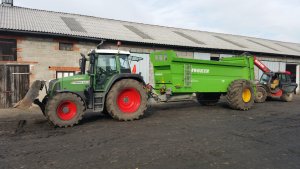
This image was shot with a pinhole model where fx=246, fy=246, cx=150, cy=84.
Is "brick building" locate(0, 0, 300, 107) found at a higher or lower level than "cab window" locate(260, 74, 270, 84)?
higher

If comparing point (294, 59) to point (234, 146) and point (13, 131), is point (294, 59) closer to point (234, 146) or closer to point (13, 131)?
point (234, 146)

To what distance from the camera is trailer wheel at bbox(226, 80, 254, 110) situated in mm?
10305

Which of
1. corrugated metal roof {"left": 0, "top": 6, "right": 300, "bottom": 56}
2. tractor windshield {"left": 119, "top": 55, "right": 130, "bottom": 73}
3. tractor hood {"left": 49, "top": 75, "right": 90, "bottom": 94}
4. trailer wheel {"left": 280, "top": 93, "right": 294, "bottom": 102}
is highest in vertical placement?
corrugated metal roof {"left": 0, "top": 6, "right": 300, "bottom": 56}

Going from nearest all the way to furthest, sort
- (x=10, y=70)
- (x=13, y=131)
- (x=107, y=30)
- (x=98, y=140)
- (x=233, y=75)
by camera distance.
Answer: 1. (x=98, y=140)
2. (x=13, y=131)
3. (x=233, y=75)
4. (x=10, y=70)
5. (x=107, y=30)

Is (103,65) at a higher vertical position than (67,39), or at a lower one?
lower

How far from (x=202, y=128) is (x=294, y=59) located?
2142 centimetres

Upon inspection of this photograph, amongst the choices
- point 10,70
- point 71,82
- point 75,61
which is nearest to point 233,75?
point 71,82

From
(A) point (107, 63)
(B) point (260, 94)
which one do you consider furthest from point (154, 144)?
(B) point (260, 94)

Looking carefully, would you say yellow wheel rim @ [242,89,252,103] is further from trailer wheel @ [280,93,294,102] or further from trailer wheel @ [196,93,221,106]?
trailer wheel @ [280,93,294,102]

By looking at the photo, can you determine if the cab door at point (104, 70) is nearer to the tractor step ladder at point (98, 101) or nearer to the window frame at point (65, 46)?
the tractor step ladder at point (98, 101)

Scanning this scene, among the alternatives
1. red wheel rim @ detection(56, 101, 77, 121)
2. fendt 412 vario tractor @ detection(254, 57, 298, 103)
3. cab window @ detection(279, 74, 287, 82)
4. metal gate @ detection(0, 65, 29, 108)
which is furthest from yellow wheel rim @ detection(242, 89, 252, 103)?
metal gate @ detection(0, 65, 29, 108)

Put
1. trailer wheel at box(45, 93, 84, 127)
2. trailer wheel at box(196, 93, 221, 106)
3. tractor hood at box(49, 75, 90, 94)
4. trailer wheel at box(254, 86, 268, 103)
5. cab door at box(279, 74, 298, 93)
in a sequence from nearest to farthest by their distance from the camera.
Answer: trailer wheel at box(45, 93, 84, 127) < tractor hood at box(49, 75, 90, 94) < trailer wheel at box(196, 93, 221, 106) < trailer wheel at box(254, 86, 268, 103) < cab door at box(279, 74, 298, 93)

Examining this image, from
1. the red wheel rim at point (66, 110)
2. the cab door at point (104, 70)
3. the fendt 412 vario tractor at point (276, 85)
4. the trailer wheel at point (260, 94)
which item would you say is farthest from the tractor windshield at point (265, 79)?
the red wheel rim at point (66, 110)

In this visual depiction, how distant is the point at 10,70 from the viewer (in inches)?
476
